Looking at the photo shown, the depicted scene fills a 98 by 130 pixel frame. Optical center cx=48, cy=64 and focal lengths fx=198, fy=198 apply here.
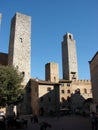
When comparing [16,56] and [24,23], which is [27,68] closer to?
[16,56]

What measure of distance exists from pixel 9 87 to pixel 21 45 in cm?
2240

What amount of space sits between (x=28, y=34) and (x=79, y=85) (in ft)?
71.4

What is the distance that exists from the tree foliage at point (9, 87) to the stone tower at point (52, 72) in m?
30.9

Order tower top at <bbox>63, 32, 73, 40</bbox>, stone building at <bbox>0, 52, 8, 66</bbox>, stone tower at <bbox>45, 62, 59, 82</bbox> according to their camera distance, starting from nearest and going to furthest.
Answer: stone building at <bbox>0, 52, 8, 66</bbox>
stone tower at <bbox>45, 62, 59, 82</bbox>
tower top at <bbox>63, 32, 73, 40</bbox>

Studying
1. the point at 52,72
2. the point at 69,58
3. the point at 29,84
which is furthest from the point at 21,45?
the point at 69,58

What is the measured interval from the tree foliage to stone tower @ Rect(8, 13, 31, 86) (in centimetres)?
1729

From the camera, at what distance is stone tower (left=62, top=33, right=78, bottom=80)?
63484 millimetres

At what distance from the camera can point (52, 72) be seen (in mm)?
58938

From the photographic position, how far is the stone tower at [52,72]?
192ft

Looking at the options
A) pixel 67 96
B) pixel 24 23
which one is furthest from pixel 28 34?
pixel 67 96

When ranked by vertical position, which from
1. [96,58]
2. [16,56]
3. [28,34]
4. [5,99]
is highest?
[28,34]

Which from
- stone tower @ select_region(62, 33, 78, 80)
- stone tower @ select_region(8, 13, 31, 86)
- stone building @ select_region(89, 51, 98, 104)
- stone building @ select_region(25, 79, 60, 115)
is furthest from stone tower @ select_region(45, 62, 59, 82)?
stone building @ select_region(89, 51, 98, 104)

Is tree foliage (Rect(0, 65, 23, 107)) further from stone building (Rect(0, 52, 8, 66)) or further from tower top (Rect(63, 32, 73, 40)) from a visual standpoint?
tower top (Rect(63, 32, 73, 40))

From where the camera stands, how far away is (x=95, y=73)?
107 feet
